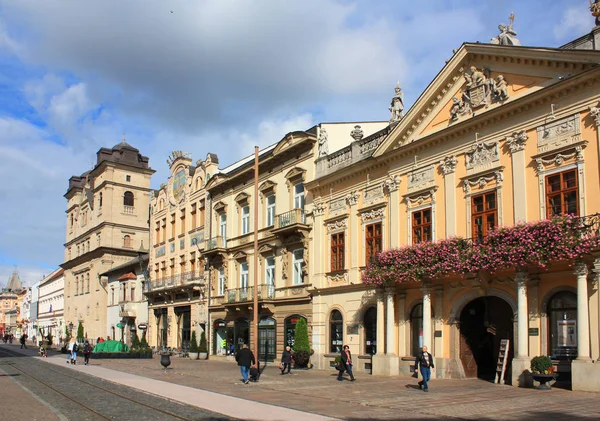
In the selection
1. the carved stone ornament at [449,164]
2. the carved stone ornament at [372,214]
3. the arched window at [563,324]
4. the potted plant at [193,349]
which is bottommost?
the potted plant at [193,349]

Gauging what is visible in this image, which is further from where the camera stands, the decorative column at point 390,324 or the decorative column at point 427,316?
the decorative column at point 390,324

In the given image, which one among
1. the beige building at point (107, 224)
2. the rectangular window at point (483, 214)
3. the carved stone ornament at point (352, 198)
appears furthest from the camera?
the beige building at point (107, 224)

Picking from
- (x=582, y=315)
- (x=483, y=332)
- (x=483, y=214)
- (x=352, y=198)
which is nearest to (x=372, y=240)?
(x=352, y=198)

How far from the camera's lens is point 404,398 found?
18297 millimetres

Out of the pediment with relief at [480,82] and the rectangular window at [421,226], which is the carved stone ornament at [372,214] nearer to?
the rectangular window at [421,226]

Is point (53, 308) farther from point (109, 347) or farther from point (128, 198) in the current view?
point (109, 347)

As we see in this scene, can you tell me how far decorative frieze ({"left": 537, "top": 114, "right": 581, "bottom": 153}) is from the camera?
801 inches

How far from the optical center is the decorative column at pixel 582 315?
18609 millimetres

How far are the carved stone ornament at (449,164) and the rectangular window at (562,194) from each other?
4408 millimetres

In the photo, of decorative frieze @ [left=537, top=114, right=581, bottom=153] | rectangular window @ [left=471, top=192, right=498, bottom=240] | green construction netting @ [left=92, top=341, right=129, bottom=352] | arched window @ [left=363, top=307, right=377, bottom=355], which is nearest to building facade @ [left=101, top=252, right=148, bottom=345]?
green construction netting @ [left=92, top=341, right=129, bottom=352]

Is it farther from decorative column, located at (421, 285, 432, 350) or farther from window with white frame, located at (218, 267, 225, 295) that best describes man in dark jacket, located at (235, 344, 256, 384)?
window with white frame, located at (218, 267, 225, 295)

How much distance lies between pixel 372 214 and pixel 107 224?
4983 centimetres

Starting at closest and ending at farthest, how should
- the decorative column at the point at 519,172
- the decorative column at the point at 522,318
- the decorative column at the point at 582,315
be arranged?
the decorative column at the point at 582,315, the decorative column at the point at 522,318, the decorative column at the point at 519,172

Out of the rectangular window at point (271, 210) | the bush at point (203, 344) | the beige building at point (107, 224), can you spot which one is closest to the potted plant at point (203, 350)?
the bush at point (203, 344)
